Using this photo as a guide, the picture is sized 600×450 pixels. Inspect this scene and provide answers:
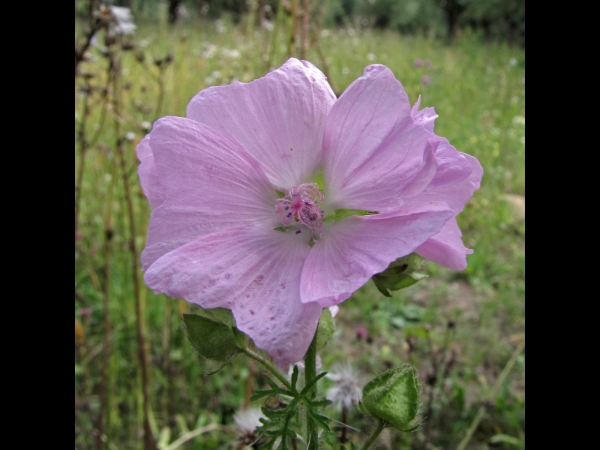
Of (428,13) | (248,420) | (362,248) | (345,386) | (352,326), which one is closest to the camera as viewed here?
(362,248)

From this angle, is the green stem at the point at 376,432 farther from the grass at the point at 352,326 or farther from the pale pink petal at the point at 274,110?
the pale pink petal at the point at 274,110

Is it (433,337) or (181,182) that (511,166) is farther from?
(181,182)

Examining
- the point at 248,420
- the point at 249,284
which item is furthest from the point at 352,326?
the point at 249,284

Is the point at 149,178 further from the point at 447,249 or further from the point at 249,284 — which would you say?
the point at 447,249

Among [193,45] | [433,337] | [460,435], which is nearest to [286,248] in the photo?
[460,435]

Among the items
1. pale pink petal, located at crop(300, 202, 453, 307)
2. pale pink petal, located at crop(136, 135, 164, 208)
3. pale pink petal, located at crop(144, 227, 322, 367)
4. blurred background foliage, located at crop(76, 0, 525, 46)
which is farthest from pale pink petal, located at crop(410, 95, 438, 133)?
blurred background foliage, located at crop(76, 0, 525, 46)

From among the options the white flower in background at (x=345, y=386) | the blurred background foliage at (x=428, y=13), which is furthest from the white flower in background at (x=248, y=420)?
the blurred background foliage at (x=428, y=13)
